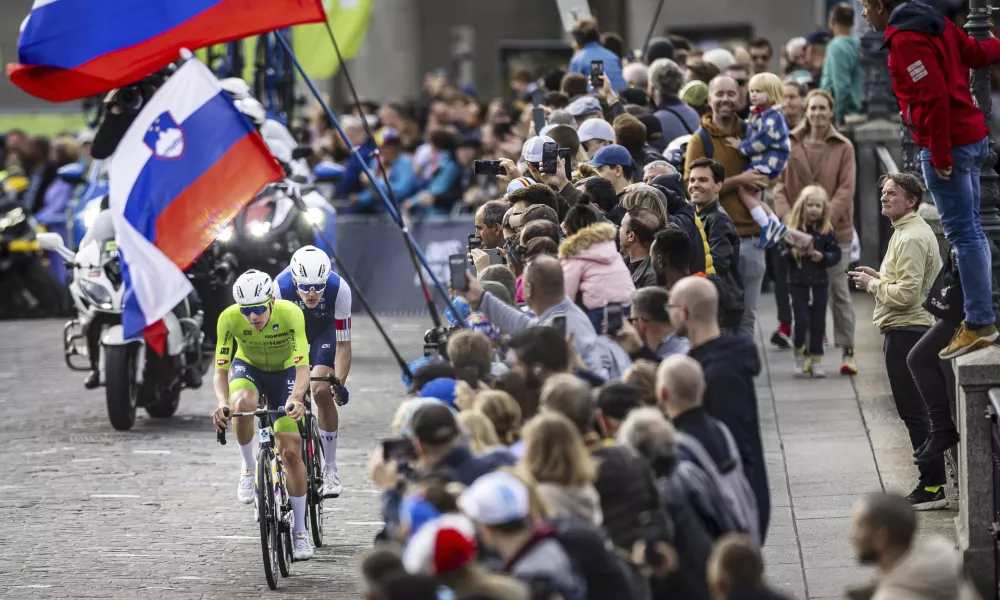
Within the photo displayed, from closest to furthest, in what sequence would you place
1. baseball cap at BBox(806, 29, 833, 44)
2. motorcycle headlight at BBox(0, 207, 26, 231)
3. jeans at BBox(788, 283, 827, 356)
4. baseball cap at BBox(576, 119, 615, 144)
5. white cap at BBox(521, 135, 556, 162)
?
1. white cap at BBox(521, 135, 556, 162)
2. baseball cap at BBox(576, 119, 615, 144)
3. jeans at BBox(788, 283, 827, 356)
4. baseball cap at BBox(806, 29, 833, 44)
5. motorcycle headlight at BBox(0, 207, 26, 231)

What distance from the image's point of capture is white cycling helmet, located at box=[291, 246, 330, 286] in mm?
12788

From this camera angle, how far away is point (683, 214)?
11680 millimetres

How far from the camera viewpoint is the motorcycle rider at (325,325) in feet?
42.1

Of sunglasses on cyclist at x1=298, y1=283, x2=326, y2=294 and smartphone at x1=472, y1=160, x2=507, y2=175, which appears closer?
smartphone at x1=472, y1=160, x2=507, y2=175

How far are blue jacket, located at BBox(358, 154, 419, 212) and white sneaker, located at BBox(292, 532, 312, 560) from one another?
13236 millimetres

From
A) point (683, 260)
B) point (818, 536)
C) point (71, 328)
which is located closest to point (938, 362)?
point (818, 536)

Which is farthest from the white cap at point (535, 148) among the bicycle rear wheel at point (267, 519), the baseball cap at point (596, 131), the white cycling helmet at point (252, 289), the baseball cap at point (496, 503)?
the baseball cap at point (496, 503)

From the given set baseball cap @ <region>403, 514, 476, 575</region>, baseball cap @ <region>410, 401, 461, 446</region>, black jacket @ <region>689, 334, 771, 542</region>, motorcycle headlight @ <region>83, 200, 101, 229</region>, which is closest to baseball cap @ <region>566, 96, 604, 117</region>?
motorcycle headlight @ <region>83, 200, 101, 229</region>

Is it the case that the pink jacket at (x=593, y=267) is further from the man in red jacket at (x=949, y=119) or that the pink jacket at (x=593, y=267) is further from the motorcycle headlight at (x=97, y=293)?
the motorcycle headlight at (x=97, y=293)

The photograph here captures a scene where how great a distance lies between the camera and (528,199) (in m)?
11.5

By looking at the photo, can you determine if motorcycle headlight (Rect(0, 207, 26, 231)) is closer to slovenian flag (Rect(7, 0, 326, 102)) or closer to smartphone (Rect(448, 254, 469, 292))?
slovenian flag (Rect(7, 0, 326, 102))

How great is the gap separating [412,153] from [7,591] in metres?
→ 15.4

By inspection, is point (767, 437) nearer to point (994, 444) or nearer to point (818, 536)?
point (818, 536)

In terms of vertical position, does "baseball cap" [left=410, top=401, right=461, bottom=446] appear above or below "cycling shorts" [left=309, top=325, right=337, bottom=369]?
above
